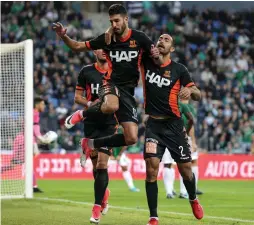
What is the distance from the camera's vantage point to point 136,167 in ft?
81.5

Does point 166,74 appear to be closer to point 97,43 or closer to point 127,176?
point 97,43

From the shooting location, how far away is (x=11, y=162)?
15.9m

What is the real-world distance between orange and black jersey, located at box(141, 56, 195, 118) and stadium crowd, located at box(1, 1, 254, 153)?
14.8 meters

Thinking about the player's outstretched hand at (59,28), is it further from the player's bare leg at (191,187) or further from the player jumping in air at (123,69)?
the player's bare leg at (191,187)

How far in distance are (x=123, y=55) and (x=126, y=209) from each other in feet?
11.9

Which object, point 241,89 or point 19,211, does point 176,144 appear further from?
point 241,89

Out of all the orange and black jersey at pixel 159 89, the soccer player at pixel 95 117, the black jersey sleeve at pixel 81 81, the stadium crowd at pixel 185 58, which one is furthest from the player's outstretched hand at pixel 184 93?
the stadium crowd at pixel 185 58

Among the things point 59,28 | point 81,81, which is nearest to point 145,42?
point 59,28

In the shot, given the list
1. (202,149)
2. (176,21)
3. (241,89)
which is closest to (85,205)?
(202,149)

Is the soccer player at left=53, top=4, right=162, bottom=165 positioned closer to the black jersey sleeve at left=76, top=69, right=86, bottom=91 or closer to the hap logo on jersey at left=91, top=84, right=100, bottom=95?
the hap logo on jersey at left=91, top=84, right=100, bottom=95

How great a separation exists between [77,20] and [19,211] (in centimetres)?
2094

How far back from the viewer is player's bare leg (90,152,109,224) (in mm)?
9850

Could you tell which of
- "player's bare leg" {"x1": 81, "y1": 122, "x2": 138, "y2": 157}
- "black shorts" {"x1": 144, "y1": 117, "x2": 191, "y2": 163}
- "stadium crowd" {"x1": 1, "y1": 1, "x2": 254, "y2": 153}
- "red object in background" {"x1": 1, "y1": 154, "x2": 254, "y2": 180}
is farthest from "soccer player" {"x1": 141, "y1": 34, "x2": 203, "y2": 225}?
"stadium crowd" {"x1": 1, "y1": 1, "x2": 254, "y2": 153}

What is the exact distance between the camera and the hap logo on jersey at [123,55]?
31.8 feet
